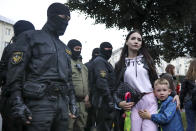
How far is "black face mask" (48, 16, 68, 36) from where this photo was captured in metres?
3.18

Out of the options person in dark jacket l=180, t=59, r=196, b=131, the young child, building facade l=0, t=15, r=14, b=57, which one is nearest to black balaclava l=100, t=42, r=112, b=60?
person in dark jacket l=180, t=59, r=196, b=131

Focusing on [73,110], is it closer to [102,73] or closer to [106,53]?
[102,73]

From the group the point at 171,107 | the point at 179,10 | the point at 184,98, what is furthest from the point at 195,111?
the point at 179,10

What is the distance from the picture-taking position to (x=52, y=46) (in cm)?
304

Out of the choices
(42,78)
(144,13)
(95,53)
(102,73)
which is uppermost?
(144,13)

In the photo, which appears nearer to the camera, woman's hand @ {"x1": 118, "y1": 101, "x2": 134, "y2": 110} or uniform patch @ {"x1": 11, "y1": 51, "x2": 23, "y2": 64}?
uniform patch @ {"x1": 11, "y1": 51, "x2": 23, "y2": 64}

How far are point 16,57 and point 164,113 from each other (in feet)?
6.23

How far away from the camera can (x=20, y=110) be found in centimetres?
254

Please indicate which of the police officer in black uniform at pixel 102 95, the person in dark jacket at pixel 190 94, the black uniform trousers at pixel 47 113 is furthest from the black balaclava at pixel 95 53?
the black uniform trousers at pixel 47 113

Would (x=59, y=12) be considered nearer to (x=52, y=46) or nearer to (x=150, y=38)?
(x=52, y=46)

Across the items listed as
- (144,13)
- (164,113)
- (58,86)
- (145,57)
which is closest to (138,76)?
(145,57)

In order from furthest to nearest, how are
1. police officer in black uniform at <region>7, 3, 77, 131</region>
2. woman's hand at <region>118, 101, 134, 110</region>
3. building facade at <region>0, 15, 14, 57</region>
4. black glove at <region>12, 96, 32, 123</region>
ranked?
building facade at <region>0, 15, 14, 57</region> → woman's hand at <region>118, 101, 134, 110</region> → police officer in black uniform at <region>7, 3, 77, 131</region> → black glove at <region>12, 96, 32, 123</region>

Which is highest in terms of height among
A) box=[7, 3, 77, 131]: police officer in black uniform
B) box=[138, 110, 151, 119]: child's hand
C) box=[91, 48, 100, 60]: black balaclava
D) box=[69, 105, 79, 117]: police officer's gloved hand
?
box=[91, 48, 100, 60]: black balaclava

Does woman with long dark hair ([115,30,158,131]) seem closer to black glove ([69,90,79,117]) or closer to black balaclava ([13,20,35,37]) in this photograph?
black glove ([69,90,79,117])
